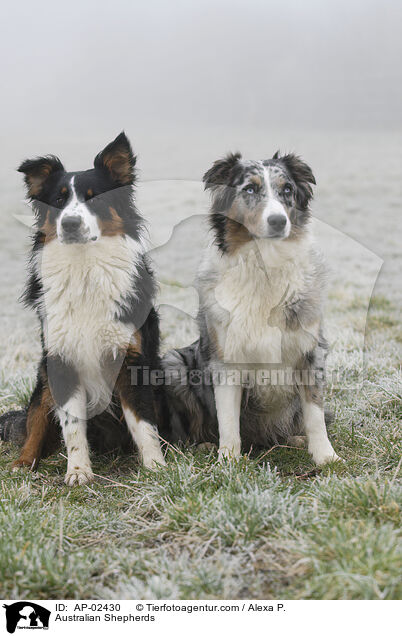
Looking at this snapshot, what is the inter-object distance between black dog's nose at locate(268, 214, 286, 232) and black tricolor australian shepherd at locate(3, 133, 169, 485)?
3.10ft

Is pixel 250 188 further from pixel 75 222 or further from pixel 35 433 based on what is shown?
pixel 35 433

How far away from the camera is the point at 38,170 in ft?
13.0

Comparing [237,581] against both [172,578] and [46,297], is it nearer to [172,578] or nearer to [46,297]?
[172,578]

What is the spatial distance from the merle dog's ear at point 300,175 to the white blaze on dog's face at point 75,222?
1306mm

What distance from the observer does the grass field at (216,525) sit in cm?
261

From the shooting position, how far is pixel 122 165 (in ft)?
13.1

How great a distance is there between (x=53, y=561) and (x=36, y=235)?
218cm

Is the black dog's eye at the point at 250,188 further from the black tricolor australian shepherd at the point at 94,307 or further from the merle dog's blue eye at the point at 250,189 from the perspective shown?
the black tricolor australian shepherd at the point at 94,307

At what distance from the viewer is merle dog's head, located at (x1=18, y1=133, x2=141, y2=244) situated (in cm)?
375

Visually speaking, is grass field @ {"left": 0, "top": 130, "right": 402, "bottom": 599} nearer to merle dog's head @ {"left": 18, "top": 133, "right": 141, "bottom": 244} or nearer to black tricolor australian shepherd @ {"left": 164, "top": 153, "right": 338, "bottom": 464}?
black tricolor australian shepherd @ {"left": 164, "top": 153, "right": 338, "bottom": 464}

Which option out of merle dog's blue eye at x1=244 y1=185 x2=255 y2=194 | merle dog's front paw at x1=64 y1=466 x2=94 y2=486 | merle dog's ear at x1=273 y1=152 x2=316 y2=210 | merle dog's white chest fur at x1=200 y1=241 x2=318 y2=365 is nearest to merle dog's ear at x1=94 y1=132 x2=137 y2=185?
merle dog's blue eye at x1=244 y1=185 x2=255 y2=194
